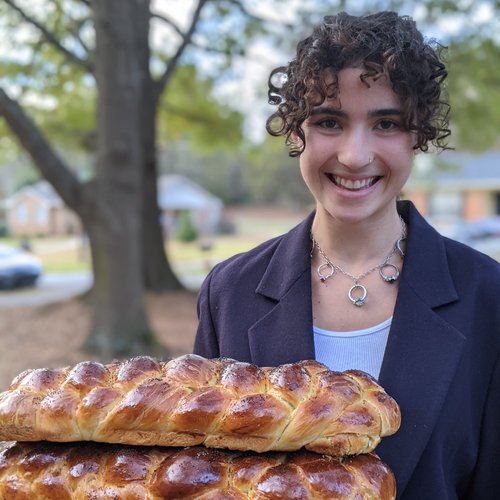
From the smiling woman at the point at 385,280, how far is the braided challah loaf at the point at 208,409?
0.32 metres

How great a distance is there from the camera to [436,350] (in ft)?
5.93

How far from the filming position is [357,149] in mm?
1728

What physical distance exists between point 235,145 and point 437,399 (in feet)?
53.4

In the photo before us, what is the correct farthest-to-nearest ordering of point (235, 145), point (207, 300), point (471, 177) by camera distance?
1. point (471, 177)
2. point (235, 145)
3. point (207, 300)

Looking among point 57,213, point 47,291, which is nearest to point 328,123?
point 47,291

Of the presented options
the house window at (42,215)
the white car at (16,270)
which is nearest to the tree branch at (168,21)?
the white car at (16,270)

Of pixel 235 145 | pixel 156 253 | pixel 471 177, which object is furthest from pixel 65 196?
pixel 471 177

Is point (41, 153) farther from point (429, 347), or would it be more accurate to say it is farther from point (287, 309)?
point (429, 347)

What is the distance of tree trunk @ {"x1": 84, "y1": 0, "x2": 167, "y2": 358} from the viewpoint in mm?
8852

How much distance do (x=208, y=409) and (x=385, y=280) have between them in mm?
802

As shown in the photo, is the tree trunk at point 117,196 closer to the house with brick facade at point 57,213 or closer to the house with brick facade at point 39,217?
the house with brick facade at point 57,213

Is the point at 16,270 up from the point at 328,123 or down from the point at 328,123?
down

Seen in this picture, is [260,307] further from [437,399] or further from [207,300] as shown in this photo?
[437,399]

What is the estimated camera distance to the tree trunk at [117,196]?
29.0 ft
